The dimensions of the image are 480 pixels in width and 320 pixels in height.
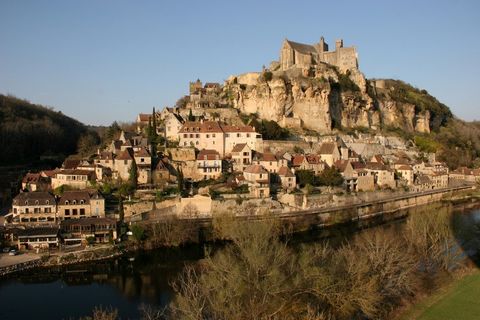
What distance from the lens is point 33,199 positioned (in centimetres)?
3197

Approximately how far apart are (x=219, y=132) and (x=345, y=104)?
22542 millimetres

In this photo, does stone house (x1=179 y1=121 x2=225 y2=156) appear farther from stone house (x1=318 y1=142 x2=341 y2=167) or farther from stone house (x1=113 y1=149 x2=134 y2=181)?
stone house (x1=318 y1=142 x2=341 y2=167)

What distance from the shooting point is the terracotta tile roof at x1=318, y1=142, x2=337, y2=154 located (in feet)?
156

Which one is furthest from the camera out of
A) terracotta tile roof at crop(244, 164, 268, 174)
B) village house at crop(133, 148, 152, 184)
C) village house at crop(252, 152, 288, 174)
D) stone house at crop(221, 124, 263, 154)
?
stone house at crop(221, 124, 263, 154)

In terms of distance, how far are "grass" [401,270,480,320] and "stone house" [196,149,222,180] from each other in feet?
76.6

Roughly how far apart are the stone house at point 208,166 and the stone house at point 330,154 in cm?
1248

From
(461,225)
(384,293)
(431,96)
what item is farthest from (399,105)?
(384,293)

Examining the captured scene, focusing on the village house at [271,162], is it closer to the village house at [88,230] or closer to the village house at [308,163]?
the village house at [308,163]

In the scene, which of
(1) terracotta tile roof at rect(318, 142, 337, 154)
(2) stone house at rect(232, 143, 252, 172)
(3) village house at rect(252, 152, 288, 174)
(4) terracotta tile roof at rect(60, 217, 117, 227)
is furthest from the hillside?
(1) terracotta tile roof at rect(318, 142, 337, 154)

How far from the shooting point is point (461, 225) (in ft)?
98.9

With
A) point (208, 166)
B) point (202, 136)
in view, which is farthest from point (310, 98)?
point (208, 166)

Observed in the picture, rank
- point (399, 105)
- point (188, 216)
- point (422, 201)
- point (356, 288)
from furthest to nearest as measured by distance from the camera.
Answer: point (399, 105), point (422, 201), point (188, 216), point (356, 288)

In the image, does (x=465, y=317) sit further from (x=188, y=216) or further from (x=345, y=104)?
(x=345, y=104)

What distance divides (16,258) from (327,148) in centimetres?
3167
